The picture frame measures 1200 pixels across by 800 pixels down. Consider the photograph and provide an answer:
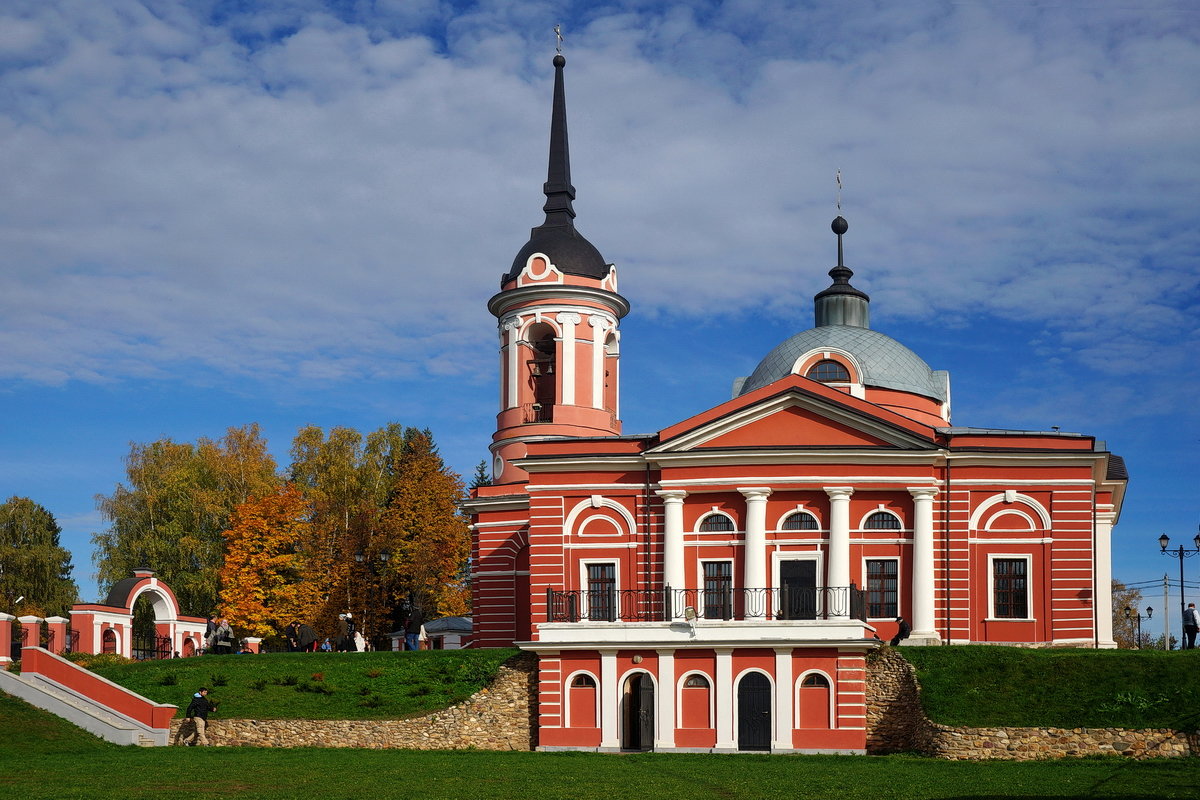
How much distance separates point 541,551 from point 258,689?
829 centimetres

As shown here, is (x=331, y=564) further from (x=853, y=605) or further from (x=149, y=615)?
(x=853, y=605)

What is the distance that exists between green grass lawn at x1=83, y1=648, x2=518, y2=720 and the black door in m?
A: 5.98

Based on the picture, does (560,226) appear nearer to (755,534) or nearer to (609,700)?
(755,534)

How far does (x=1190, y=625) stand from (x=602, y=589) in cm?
1486

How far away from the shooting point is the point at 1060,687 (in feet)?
97.0

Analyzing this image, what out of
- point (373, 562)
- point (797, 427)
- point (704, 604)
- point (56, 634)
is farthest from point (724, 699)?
point (373, 562)

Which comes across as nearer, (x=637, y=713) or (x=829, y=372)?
(x=637, y=713)

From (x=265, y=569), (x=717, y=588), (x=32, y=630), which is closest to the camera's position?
(x=32, y=630)

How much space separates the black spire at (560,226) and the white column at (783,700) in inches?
622

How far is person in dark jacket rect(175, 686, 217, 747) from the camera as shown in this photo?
1241 inches

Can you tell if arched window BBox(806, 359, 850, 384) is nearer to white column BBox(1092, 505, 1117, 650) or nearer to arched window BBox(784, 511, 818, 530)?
arched window BBox(784, 511, 818, 530)

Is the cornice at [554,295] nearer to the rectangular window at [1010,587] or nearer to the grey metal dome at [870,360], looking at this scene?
the grey metal dome at [870,360]

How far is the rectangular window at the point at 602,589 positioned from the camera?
3734 cm

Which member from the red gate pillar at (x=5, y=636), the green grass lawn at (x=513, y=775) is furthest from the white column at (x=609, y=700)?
the red gate pillar at (x=5, y=636)
